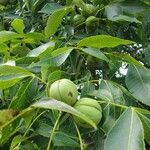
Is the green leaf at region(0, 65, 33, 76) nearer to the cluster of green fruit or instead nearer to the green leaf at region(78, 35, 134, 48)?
the cluster of green fruit

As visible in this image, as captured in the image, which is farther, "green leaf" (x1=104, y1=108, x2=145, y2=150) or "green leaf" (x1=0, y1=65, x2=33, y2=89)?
"green leaf" (x1=0, y1=65, x2=33, y2=89)

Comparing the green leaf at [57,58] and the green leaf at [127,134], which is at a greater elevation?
the green leaf at [57,58]

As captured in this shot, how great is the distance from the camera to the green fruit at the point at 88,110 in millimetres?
1378

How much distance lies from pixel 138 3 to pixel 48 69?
56cm

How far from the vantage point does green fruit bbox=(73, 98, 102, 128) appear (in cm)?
138

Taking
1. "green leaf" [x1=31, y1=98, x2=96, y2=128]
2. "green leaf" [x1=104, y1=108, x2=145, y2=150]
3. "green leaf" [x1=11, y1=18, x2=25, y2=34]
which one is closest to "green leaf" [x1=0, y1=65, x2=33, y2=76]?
"green leaf" [x1=31, y1=98, x2=96, y2=128]

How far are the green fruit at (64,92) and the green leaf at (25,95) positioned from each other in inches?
6.0

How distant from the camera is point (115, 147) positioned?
3.91ft

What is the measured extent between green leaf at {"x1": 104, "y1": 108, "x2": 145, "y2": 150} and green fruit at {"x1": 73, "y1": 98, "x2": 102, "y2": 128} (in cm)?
11

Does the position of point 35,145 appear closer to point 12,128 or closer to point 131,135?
point 12,128

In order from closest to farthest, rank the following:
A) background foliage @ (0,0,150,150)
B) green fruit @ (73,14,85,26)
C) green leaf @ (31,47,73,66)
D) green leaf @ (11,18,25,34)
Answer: background foliage @ (0,0,150,150) < green leaf @ (31,47,73,66) < green leaf @ (11,18,25,34) < green fruit @ (73,14,85,26)

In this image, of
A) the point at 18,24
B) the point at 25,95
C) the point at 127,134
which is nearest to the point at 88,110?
the point at 127,134

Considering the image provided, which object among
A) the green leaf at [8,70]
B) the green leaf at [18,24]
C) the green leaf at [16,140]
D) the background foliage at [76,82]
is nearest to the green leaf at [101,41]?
the background foliage at [76,82]

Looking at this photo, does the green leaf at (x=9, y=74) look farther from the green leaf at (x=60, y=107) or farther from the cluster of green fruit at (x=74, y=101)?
the green leaf at (x=60, y=107)
